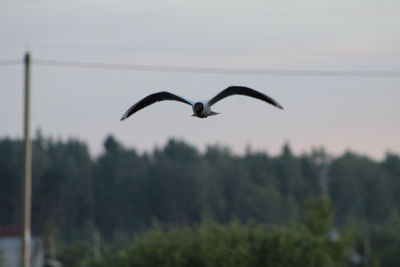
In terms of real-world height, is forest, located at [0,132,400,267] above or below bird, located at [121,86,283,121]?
above

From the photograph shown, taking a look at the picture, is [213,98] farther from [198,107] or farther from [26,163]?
[26,163]

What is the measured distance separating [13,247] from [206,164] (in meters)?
41.1

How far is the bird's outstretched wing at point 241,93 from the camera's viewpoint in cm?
1439

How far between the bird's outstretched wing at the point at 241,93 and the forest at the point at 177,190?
9393 cm

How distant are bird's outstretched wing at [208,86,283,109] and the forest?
93.9 meters

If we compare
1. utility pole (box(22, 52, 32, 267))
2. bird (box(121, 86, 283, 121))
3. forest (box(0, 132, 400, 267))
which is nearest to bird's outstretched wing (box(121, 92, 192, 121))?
bird (box(121, 86, 283, 121))

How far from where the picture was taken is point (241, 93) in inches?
575

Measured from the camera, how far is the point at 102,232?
455 ft

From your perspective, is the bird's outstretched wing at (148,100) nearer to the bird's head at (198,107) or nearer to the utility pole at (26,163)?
the bird's head at (198,107)

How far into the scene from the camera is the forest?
427 feet

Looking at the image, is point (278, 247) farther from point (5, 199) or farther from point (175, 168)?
point (175, 168)

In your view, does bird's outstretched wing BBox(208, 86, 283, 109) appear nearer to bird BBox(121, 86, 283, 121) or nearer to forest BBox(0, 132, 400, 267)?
bird BBox(121, 86, 283, 121)

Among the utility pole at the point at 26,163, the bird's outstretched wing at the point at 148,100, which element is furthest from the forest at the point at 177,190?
the bird's outstretched wing at the point at 148,100

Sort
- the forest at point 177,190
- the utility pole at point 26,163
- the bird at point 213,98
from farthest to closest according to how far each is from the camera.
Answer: the forest at point 177,190 → the utility pole at point 26,163 → the bird at point 213,98
